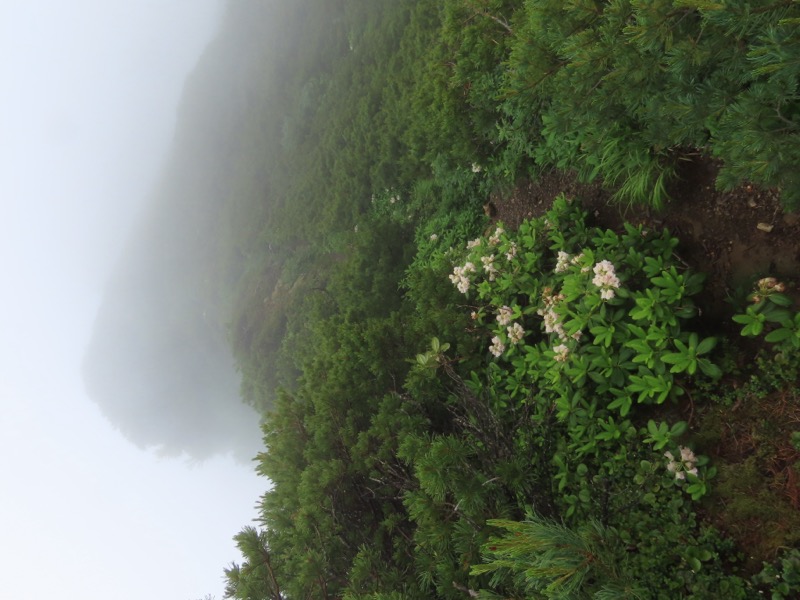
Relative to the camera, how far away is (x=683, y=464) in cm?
308

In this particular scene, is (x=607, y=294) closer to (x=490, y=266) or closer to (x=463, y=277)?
(x=490, y=266)

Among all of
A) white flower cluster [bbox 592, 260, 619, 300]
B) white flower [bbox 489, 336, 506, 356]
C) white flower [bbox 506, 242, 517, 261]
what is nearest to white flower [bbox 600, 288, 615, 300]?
white flower cluster [bbox 592, 260, 619, 300]

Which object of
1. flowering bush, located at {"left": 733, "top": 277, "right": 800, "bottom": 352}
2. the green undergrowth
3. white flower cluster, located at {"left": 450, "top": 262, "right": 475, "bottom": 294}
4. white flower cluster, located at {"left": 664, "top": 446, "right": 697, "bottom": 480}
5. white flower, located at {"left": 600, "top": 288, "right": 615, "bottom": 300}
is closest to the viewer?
the green undergrowth

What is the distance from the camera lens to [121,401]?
56875 mm

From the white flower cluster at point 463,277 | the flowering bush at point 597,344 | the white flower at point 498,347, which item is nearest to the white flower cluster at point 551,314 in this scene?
the flowering bush at point 597,344

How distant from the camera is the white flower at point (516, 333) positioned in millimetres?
4008

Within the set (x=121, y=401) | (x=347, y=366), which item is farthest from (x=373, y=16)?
(x=121, y=401)

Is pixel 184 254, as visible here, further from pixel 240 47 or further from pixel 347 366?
pixel 347 366

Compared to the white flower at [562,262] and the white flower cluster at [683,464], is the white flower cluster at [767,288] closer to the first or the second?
the white flower cluster at [683,464]

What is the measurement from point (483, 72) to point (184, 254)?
39.6 metres

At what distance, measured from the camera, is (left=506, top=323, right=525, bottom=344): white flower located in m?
4.01

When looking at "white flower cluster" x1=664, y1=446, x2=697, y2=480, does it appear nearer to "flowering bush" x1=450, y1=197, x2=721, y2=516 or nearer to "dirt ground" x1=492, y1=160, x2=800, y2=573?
"flowering bush" x1=450, y1=197, x2=721, y2=516

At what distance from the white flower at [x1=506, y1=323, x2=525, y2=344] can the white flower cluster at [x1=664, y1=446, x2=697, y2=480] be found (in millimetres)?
1400

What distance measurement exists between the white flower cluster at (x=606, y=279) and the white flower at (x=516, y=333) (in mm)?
854
